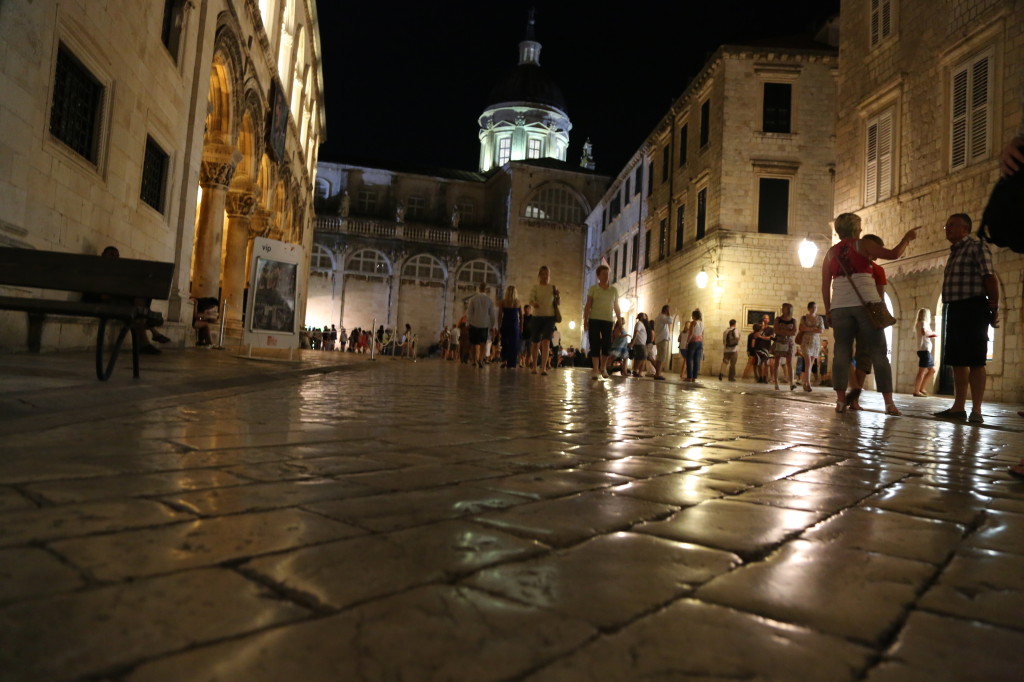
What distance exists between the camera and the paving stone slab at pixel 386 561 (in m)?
1.29

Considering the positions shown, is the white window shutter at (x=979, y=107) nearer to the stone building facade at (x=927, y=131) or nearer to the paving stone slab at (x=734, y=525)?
the stone building facade at (x=927, y=131)

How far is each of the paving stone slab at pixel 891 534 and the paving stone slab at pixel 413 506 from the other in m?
0.89

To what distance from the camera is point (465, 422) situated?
4.39m

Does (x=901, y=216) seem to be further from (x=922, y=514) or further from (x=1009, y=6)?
(x=922, y=514)

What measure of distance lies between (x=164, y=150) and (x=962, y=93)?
49.9 ft

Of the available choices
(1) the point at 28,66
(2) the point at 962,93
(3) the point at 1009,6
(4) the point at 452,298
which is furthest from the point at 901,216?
(4) the point at 452,298

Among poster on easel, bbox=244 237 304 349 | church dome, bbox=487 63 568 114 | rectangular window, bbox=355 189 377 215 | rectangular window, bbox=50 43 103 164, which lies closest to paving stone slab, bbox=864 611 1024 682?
rectangular window, bbox=50 43 103 164

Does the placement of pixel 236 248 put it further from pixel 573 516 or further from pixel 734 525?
pixel 734 525

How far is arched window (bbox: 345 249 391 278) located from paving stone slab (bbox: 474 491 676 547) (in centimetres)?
4582

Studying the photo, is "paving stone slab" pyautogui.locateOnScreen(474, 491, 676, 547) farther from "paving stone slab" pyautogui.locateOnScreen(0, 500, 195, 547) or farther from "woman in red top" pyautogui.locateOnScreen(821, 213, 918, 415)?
"woman in red top" pyautogui.locateOnScreen(821, 213, 918, 415)

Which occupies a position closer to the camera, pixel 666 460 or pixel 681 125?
pixel 666 460

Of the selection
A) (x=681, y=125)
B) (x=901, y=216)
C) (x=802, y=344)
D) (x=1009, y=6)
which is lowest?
(x=802, y=344)

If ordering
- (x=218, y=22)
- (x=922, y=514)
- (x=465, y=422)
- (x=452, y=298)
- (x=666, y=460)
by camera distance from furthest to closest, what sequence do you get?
(x=452, y=298)
(x=218, y=22)
(x=465, y=422)
(x=666, y=460)
(x=922, y=514)

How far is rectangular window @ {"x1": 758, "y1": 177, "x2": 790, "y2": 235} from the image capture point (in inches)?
890
